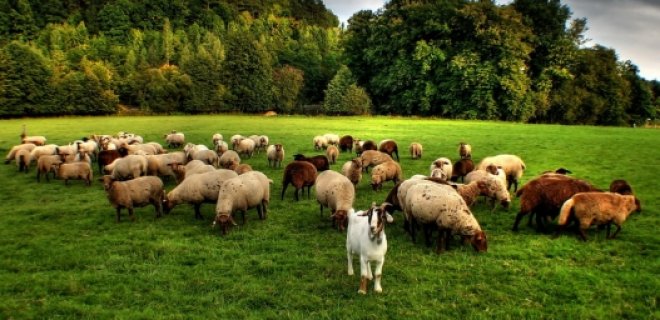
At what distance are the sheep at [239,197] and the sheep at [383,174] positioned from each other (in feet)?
15.2

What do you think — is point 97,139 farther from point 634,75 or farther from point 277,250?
point 634,75

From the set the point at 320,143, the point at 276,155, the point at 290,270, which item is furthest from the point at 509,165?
the point at 320,143

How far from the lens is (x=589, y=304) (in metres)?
7.04

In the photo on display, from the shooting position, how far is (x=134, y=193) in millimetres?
12453

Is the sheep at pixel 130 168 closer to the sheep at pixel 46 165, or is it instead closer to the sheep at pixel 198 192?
the sheep at pixel 46 165

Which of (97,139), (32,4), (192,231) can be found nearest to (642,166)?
(192,231)

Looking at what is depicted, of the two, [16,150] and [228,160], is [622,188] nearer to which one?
[228,160]

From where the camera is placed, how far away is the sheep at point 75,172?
17.9m

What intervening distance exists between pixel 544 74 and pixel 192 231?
197ft

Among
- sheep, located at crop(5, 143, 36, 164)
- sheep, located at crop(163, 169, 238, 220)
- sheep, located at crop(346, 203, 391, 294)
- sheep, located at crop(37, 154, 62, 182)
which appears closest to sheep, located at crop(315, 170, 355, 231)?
sheep, located at crop(163, 169, 238, 220)

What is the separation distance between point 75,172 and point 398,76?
5301cm

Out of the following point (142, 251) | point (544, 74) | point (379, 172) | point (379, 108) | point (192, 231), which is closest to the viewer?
point (142, 251)

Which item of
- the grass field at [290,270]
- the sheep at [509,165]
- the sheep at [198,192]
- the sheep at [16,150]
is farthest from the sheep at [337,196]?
the sheep at [16,150]

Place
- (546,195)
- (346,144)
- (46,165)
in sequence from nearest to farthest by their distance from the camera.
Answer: (546,195), (46,165), (346,144)
